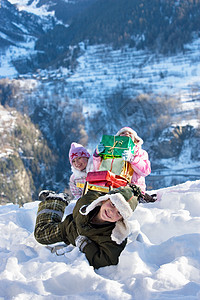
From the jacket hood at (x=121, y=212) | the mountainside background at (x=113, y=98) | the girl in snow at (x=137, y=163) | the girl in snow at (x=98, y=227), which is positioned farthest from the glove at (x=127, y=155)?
the mountainside background at (x=113, y=98)

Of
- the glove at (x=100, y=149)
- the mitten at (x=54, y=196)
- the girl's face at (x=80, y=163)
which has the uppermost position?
the glove at (x=100, y=149)

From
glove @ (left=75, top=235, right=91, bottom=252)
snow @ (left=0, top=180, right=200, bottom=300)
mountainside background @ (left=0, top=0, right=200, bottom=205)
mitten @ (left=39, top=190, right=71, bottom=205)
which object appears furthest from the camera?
mountainside background @ (left=0, top=0, right=200, bottom=205)

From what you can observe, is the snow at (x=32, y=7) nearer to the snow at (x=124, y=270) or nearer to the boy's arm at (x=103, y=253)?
the snow at (x=124, y=270)

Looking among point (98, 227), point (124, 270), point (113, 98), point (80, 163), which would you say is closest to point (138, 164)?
point (80, 163)

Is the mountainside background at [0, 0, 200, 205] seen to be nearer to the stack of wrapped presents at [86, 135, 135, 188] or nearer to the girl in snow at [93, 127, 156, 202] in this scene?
the girl in snow at [93, 127, 156, 202]

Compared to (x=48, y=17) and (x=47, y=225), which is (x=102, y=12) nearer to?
(x=48, y=17)

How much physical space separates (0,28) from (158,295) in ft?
345

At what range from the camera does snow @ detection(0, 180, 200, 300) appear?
5.32 feet

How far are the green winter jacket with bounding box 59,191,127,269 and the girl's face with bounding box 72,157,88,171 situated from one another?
1416mm

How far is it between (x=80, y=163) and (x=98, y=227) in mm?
1681

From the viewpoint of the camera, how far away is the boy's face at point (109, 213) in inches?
77.5

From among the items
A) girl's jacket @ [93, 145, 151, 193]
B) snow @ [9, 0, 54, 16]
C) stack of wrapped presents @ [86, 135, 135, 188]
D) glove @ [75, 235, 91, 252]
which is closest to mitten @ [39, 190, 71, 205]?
glove @ [75, 235, 91, 252]

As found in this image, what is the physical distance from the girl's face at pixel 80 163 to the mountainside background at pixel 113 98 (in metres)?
35.0

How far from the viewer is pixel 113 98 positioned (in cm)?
5797
